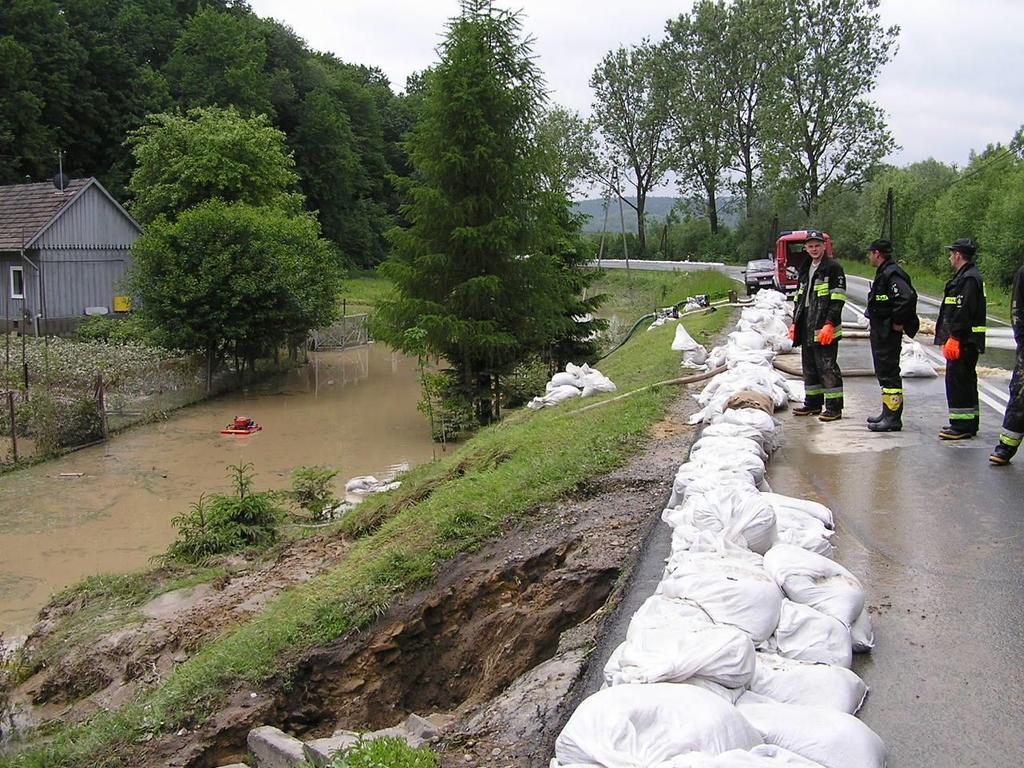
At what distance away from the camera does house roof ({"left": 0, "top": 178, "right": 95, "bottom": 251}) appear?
2917cm

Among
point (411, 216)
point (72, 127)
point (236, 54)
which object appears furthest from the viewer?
point (236, 54)

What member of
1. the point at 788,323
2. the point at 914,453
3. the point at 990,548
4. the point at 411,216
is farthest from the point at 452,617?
the point at 411,216

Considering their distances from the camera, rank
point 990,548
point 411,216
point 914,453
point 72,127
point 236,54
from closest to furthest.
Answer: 1. point 990,548
2. point 914,453
3. point 411,216
4. point 72,127
5. point 236,54

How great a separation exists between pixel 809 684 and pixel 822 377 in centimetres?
608

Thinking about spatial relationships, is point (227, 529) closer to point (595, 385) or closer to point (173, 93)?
point (595, 385)

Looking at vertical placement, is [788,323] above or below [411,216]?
below

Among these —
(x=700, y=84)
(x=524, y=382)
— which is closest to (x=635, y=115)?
(x=700, y=84)

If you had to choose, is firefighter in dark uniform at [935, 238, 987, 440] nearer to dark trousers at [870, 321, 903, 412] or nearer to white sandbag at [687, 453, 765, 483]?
dark trousers at [870, 321, 903, 412]

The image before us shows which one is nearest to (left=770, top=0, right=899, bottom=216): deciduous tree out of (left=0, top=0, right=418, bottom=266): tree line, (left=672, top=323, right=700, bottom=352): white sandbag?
(left=0, top=0, right=418, bottom=266): tree line

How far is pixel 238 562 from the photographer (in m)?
9.91

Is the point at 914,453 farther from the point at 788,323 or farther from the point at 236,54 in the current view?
the point at 236,54

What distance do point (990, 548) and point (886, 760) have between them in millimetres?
2763

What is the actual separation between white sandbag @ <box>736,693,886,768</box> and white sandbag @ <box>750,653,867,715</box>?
181 millimetres

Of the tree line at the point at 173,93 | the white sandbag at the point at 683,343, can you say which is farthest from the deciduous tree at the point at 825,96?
the white sandbag at the point at 683,343
